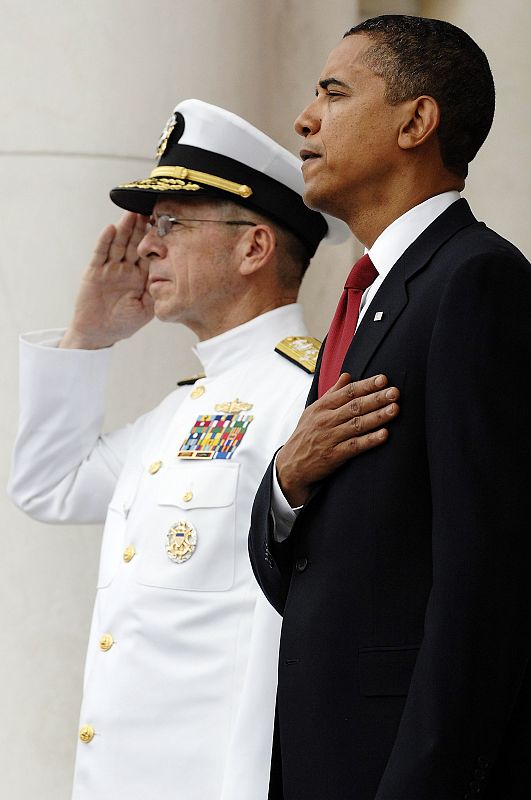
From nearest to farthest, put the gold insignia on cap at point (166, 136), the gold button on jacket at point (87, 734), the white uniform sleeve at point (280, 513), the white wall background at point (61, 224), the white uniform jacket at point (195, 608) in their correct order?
→ the white uniform sleeve at point (280, 513) < the white uniform jacket at point (195, 608) < the gold button on jacket at point (87, 734) < the gold insignia on cap at point (166, 136) < the white wall background at point (61, 224)

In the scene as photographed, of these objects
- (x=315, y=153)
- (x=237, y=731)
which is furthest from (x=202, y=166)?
(x=237, y=731)

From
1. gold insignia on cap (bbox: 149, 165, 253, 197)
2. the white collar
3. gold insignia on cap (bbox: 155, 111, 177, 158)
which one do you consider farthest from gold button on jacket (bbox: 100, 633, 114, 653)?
gold insignia on cap (bbox: 155, 111, 177, 158)

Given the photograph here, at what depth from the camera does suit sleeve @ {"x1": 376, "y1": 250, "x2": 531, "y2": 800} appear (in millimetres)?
1449

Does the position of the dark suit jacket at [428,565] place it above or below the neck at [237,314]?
below

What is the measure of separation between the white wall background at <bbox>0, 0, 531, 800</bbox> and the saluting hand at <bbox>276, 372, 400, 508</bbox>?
65.2 inches

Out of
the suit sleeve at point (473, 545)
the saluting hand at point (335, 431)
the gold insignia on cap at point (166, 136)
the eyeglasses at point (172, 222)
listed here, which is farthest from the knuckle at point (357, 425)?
the gold insignia on cap at point (166, 136)

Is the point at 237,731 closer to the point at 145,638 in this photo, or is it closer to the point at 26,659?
the point at 145,638

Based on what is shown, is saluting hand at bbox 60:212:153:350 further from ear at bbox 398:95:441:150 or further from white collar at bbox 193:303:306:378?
ear at bbox 398:95:441:150

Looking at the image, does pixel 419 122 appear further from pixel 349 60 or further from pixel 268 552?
pixel 268 552

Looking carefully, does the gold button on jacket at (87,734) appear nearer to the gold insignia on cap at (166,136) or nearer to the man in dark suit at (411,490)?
the man in dark suit at (411,490)

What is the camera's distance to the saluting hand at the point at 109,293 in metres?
3.15

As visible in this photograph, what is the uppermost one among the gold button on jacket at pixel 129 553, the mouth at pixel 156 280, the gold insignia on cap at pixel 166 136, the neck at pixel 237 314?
the gold insignia on cap at pixel 166 136

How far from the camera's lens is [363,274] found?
1879mm

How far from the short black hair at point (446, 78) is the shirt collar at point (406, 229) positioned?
2.8 inches
